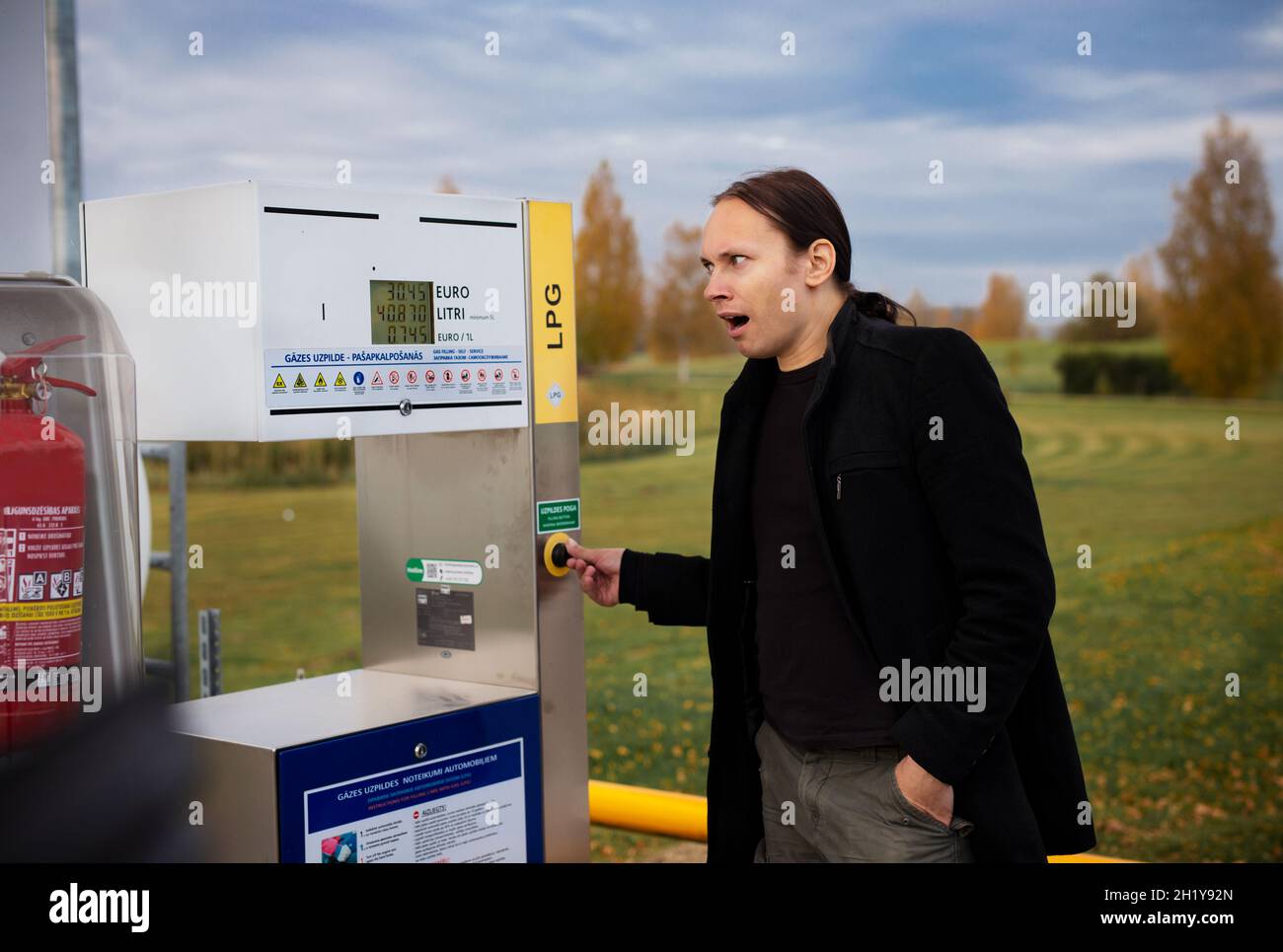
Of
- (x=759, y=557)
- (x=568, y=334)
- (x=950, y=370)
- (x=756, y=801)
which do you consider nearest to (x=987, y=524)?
(x=950, y=370)

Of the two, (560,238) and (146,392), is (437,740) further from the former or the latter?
(560,238)

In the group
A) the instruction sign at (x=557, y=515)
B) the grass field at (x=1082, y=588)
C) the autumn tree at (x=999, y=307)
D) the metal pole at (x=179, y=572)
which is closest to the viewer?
the instruction sign at (x=557, y=515)

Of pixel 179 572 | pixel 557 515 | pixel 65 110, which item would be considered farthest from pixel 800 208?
pixel 65 110

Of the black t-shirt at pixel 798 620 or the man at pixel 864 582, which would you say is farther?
the black t-shirt at pixel 798 620

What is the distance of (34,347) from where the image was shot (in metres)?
2.43

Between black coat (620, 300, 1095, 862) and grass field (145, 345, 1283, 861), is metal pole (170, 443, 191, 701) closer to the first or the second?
black coat (620, 300, 1095, 862)

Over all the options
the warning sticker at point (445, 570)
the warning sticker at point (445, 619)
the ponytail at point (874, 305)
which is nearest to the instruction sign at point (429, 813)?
the warning sticker at point (445, 619)

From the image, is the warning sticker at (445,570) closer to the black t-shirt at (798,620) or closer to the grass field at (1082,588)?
the black t-shirt at (798,620)

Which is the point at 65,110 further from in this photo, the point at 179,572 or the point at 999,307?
the point at 999,307

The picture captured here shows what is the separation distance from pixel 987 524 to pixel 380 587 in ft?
5.16

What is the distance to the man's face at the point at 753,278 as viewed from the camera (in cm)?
260

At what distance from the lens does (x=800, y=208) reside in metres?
2.61

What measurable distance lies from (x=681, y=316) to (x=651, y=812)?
8.88 m

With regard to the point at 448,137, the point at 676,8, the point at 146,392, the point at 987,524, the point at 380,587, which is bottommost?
the point at 380,587
